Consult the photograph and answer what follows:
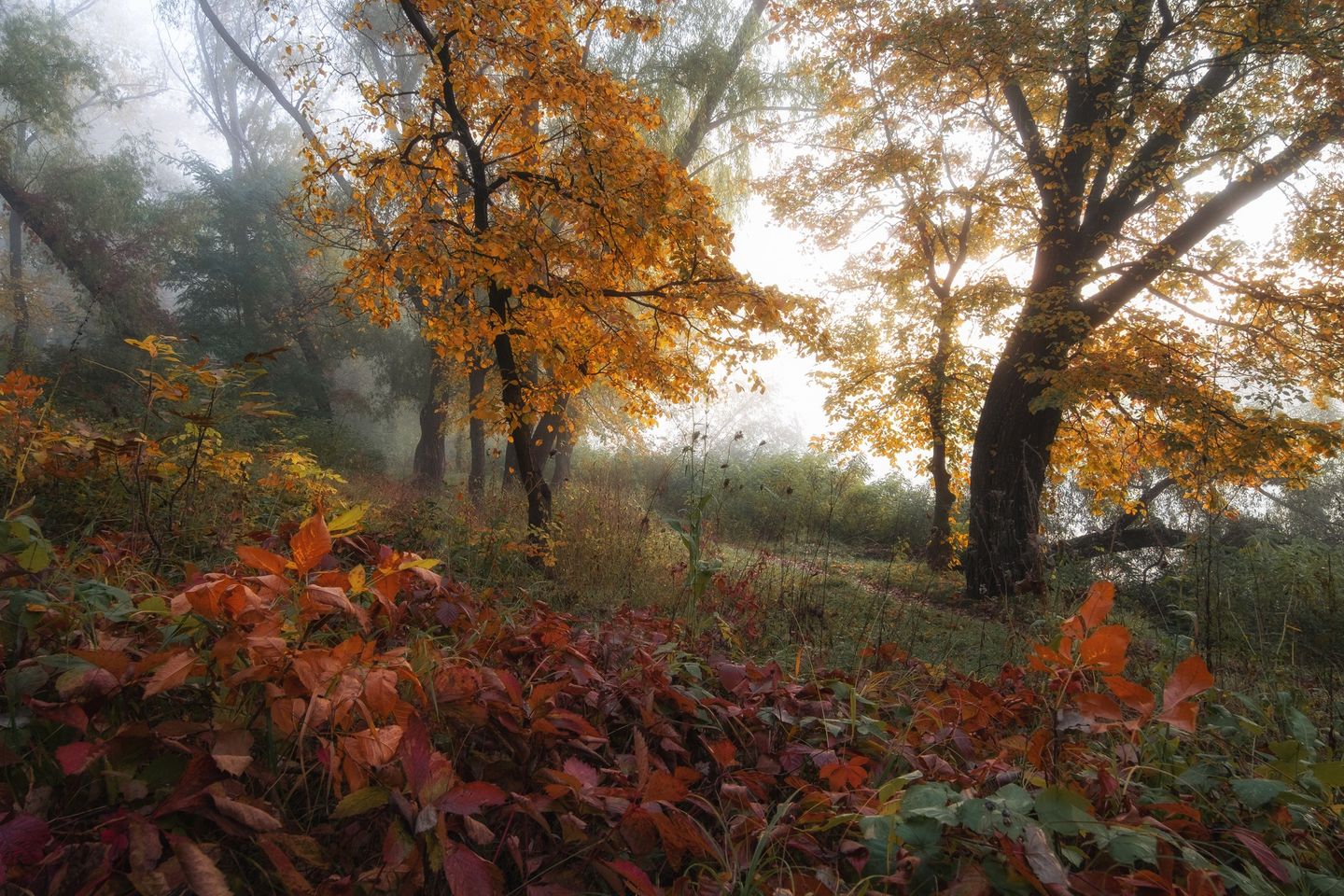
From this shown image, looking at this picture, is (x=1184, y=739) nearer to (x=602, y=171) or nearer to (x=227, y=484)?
(x=602, y=171)

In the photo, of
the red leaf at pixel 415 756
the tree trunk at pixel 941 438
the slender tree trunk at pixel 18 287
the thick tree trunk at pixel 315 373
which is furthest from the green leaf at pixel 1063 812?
the thick tree trunk at pixel 315 373

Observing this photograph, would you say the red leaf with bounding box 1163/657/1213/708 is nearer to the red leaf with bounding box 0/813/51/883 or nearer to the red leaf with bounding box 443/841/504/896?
the red leaf with bounding box 443/841/504/896

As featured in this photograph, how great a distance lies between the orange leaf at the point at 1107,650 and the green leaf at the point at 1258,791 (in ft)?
0.95

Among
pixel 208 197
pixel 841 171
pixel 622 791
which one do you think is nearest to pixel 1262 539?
pixel 841 171

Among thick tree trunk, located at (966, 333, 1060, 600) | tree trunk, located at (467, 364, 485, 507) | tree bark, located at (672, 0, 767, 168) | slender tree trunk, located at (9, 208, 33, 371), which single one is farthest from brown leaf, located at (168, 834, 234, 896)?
slender tree trunk, located at (9, 208, 33, 371)

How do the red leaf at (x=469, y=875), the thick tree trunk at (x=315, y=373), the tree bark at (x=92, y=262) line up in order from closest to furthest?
the red leaf at (x=469, y=875)
the tree bark at (x=92, y=262)
the thick tree trunk at (x=315, y=373)

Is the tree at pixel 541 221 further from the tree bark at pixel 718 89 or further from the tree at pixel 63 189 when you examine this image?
the tree at pixel 63 189

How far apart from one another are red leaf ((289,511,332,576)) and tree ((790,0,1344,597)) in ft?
16.1

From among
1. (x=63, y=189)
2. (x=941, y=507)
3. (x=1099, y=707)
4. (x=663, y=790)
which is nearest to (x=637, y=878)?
(x=663, y=790)

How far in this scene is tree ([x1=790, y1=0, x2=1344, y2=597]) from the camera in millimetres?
5430

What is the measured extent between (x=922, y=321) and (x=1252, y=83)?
389cm

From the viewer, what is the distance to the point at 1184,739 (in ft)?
4.88

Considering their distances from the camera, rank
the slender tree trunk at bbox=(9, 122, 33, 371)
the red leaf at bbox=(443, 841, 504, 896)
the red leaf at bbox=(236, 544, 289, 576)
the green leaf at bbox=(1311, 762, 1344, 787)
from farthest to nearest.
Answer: the slender tree trunk at bbox=(9, 122, 33, 371) → the red leaf at bbox=(236, 544, 289, 576) → the green leaf at bbox=(1311, 762, 1344, 787) → the red leaf at bbox=(443, 841, 504, 896)

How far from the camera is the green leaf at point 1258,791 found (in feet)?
3.41
